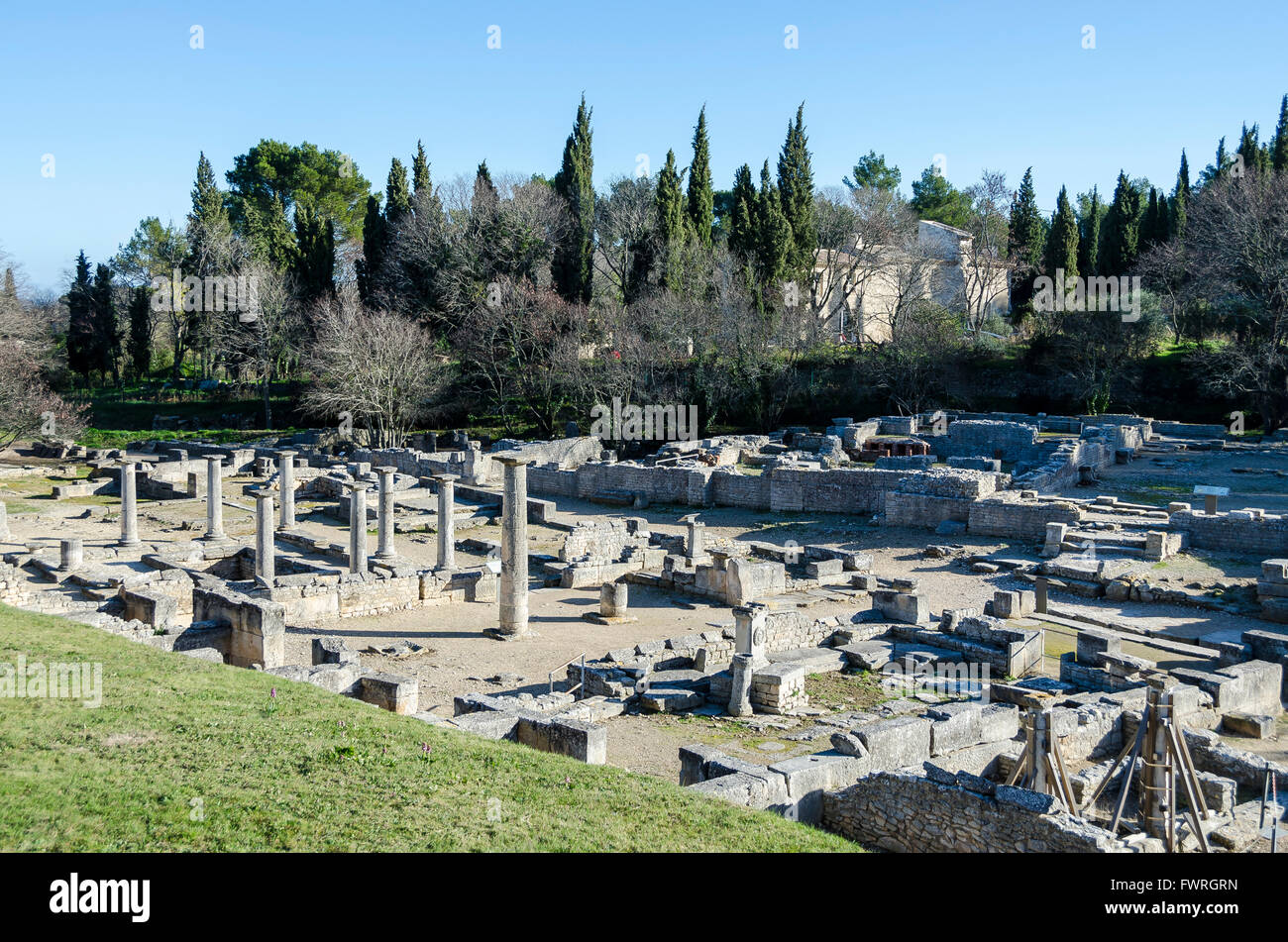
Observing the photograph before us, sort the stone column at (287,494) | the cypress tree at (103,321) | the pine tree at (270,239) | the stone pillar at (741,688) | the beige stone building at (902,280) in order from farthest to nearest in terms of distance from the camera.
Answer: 1. the cypress tree at (103,321)
2. the pine tree at (270,239)
3. the beige stone building at (902,280)
4. the stone column at (287,494)
5. the stone pillar at (741,688)

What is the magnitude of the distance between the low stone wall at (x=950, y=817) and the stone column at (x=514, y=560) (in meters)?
9.11

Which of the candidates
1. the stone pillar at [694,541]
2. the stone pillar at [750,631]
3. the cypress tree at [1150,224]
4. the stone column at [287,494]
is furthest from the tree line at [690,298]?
the stone pillar at [750,631]

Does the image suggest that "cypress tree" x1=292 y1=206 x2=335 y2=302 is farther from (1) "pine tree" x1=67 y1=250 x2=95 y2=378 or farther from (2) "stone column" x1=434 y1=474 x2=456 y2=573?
(2) "stone column" x1=434 y1=474 x2=456 y2=573

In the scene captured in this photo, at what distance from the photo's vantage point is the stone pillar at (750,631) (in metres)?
15.8

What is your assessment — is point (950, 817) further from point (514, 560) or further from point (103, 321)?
point (103, 321)

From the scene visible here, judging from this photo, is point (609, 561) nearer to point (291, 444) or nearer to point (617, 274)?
point (291, 444)

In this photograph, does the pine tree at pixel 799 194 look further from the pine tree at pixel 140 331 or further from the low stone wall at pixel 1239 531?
the pine tree at pixel 140 331

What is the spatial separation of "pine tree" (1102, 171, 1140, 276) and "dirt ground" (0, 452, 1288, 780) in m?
20.0

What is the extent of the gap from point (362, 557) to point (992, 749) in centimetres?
1446

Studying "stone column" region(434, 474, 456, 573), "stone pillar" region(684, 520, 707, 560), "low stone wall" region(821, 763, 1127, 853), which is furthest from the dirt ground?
"stone pillar" region(684, 520, 707, 560)

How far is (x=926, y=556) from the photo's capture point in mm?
25516

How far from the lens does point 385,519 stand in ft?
78.6

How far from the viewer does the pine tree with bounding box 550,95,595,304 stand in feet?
178

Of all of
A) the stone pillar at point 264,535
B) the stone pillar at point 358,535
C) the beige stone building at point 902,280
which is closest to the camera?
the stone pillar at point 264,535
